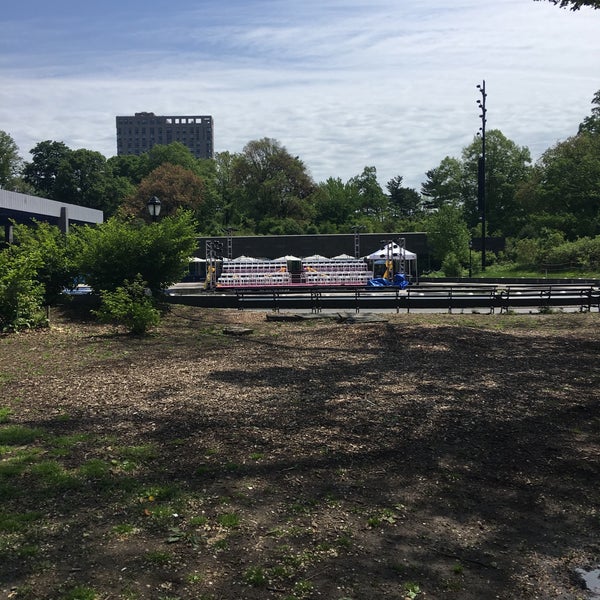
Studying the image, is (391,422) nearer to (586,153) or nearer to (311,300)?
(311,300)

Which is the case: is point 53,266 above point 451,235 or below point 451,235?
below

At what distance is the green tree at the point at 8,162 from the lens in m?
90.4

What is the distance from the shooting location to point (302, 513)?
4.65 metres

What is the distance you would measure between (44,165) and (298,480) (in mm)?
108550

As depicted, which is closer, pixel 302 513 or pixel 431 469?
pixel 302 513

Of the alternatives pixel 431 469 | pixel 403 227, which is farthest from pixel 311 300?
pixel 403 227

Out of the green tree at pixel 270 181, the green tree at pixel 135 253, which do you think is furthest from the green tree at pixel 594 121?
the green tree at pixel 135 253

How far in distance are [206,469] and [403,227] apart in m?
66.8

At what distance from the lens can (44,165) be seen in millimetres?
103188

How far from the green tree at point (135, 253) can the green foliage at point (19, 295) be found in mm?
2278

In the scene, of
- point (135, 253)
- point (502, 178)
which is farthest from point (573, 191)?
point (135, 253)

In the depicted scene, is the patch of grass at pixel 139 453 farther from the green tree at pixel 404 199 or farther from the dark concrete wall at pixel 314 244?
the green tree at pixel 404 199

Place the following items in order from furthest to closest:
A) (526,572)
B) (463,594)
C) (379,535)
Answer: (379,535), (526,572), (463,594)

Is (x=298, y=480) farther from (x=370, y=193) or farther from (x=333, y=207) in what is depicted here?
(x=370, y=193)
